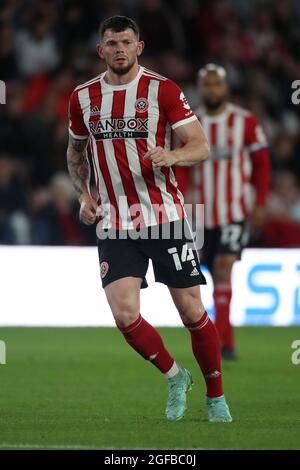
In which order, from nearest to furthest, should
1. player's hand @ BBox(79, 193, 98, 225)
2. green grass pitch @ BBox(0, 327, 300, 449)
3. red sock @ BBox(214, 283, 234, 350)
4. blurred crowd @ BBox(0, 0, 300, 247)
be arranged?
green grass pitch @ BBox(0, 327, 300, 449), player's hand @ BBox(79, 193, 98, 225), red sock @ BBox(214, 283, 234, 350), blurred crowd @ BBox(0, 0, 300, 247)

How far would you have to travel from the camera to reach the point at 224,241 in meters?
9.99

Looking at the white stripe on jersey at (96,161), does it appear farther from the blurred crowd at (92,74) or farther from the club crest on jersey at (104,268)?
the blurred crowd at (92,74)

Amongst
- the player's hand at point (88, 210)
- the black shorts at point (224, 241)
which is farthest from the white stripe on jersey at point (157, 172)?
the black shorts at point (224, 241)

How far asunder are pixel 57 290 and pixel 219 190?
9.33 feet

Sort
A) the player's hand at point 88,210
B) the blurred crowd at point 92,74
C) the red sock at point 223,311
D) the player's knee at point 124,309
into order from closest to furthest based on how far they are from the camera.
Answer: the player's knee at point 124,309 < the player's hand at point 88,210 < the red sock at point 223,311 < the blurred crowd at point 92,74

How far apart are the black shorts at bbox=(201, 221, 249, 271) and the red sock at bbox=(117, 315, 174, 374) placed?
346 cm

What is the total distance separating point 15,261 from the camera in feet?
40.9

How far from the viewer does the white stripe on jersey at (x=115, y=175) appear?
6.55m

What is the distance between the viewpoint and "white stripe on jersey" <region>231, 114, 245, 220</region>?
10.2m

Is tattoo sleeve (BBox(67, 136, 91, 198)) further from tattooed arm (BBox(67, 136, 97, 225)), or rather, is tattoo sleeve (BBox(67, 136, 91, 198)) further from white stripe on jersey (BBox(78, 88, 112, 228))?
white stripe on jersey (BBox(78, 88, 112, 228))

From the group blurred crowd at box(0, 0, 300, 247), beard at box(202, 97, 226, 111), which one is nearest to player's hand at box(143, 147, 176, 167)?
beard at box(202, 97, 226, 111)

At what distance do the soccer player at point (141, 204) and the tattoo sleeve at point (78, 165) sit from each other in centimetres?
21

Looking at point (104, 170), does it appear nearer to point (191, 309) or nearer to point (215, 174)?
point (191, 309)
